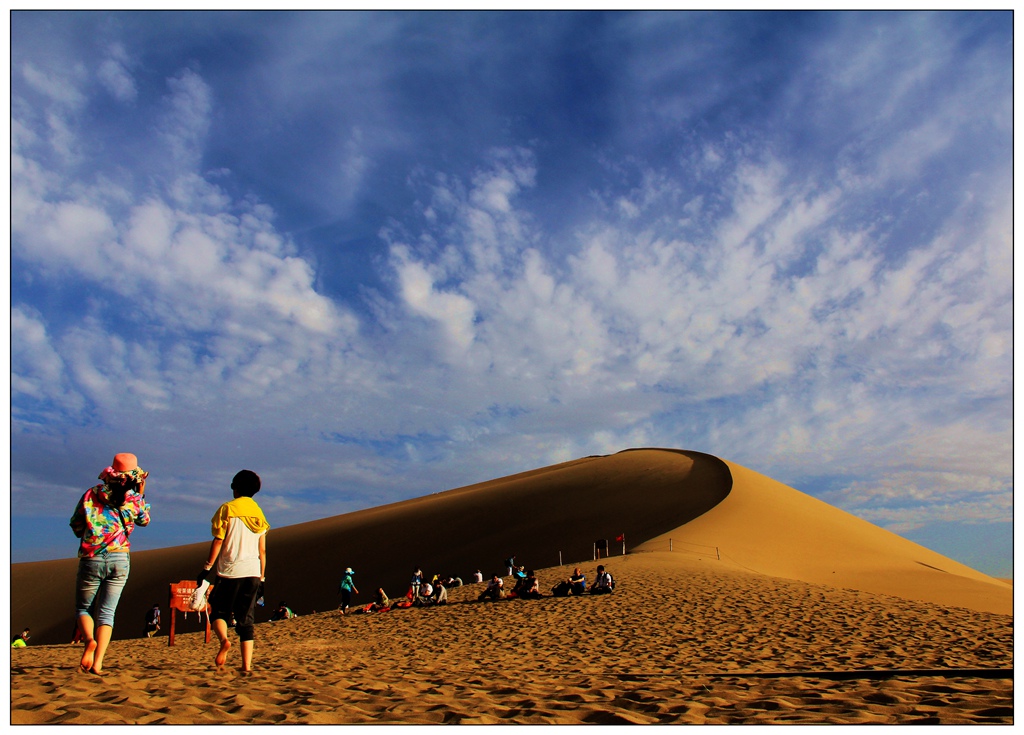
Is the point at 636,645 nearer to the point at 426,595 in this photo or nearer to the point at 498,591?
the point at 498,591

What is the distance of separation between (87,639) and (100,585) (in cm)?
48

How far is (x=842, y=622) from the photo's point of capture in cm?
1155

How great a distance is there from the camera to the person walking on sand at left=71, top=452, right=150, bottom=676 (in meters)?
5.49

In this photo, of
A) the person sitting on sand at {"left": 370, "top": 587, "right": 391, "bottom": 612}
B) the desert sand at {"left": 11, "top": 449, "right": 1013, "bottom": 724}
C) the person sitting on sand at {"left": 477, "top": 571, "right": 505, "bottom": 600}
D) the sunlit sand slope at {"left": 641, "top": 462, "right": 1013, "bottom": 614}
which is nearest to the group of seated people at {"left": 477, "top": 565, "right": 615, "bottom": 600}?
the person sitting on sand at {"left": 477, "top": 571, "right": 505, "bottom": 600}

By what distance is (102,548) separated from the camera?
18.1ft

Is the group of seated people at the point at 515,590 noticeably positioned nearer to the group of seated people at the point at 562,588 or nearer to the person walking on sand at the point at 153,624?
the group of seated people at the point at 562,588

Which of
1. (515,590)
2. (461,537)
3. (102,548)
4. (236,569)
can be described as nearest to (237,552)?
(236,569)

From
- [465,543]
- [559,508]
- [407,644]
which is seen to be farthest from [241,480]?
[559,508]

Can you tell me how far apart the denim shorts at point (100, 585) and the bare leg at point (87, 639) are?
0.06 meters

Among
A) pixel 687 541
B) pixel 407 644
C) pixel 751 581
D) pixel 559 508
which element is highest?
pixel 559 508

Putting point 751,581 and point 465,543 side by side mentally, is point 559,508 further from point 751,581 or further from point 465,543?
point 751,581

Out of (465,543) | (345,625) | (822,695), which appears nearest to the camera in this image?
(822,695)

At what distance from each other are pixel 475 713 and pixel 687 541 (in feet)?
73.4

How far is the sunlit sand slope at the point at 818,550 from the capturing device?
20547 millimetres
